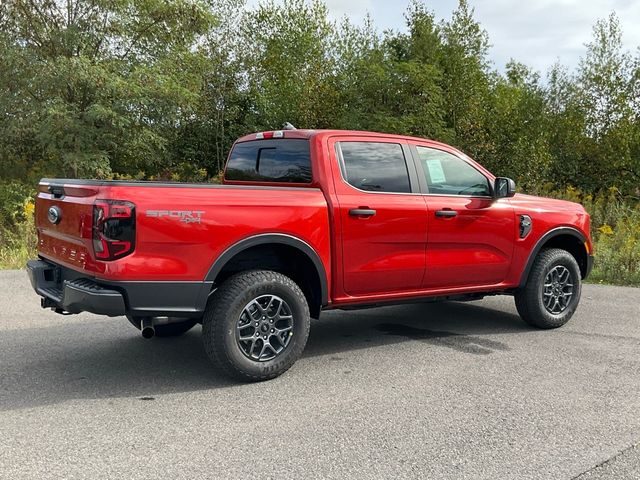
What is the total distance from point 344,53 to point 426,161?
17190mm

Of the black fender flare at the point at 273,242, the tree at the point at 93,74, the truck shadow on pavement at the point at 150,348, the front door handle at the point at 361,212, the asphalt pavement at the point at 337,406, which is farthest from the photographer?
the tree at the point at 93,74

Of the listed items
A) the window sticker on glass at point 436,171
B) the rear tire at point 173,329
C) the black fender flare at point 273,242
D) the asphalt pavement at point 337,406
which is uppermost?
the window sticker on glass at point 436,171

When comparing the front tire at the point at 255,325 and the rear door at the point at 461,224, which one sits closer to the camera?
the front tire at the point at 255,325

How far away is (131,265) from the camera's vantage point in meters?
3.77

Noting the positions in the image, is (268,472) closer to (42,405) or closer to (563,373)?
(42,405)

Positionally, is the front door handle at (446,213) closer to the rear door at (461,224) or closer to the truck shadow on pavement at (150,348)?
the rear door at (461,224)

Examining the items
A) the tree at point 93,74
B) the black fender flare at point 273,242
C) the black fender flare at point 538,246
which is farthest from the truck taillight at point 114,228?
the tree at point 93,74

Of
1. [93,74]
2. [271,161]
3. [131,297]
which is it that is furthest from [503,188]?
[93,74]

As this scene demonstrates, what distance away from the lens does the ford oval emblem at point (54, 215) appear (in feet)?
13.9

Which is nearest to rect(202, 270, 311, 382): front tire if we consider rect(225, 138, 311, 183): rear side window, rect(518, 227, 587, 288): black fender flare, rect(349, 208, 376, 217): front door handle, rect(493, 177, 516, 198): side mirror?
rect(349, 208, 376, 217): front door handle

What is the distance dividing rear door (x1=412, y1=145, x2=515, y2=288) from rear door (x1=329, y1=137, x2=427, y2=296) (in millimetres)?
138

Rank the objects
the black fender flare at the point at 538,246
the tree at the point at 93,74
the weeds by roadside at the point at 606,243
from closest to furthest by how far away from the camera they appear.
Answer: the black fender flare at the point at 538,246 < the weeds by roadside at the point at 606,243 < the tree at the point at 93,74

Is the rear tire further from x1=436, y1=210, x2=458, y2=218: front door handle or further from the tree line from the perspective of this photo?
the tree line

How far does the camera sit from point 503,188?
214 inches
